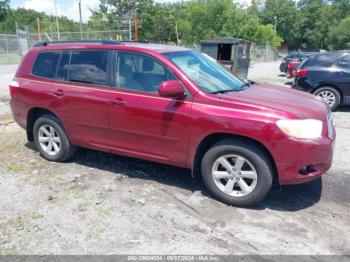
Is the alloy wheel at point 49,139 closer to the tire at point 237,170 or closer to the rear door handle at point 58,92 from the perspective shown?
the rear door handle at point 58,92

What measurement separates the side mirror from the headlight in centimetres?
114

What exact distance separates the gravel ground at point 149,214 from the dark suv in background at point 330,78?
437 centimetres

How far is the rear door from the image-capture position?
185 inches

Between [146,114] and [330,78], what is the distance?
6665 millimetres

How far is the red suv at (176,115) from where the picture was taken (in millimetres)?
3777

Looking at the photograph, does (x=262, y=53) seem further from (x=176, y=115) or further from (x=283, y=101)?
(x=176, y=115)

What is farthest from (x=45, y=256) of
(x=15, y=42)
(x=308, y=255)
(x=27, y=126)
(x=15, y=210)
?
(x=15, y=42)

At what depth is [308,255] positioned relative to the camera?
126 inches

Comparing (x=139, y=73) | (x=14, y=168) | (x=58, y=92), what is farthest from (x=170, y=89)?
(x=14, y=168)

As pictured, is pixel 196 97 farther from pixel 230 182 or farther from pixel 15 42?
pixel 15 42

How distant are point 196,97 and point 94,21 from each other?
48123 millimetres

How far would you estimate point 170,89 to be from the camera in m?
3.97

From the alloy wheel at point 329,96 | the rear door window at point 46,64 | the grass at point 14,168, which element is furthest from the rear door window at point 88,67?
the alloy wheel at point 329,96

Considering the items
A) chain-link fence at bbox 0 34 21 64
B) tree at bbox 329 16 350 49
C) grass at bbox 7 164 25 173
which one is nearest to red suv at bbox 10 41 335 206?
grass at bbox 7 164 25 173
